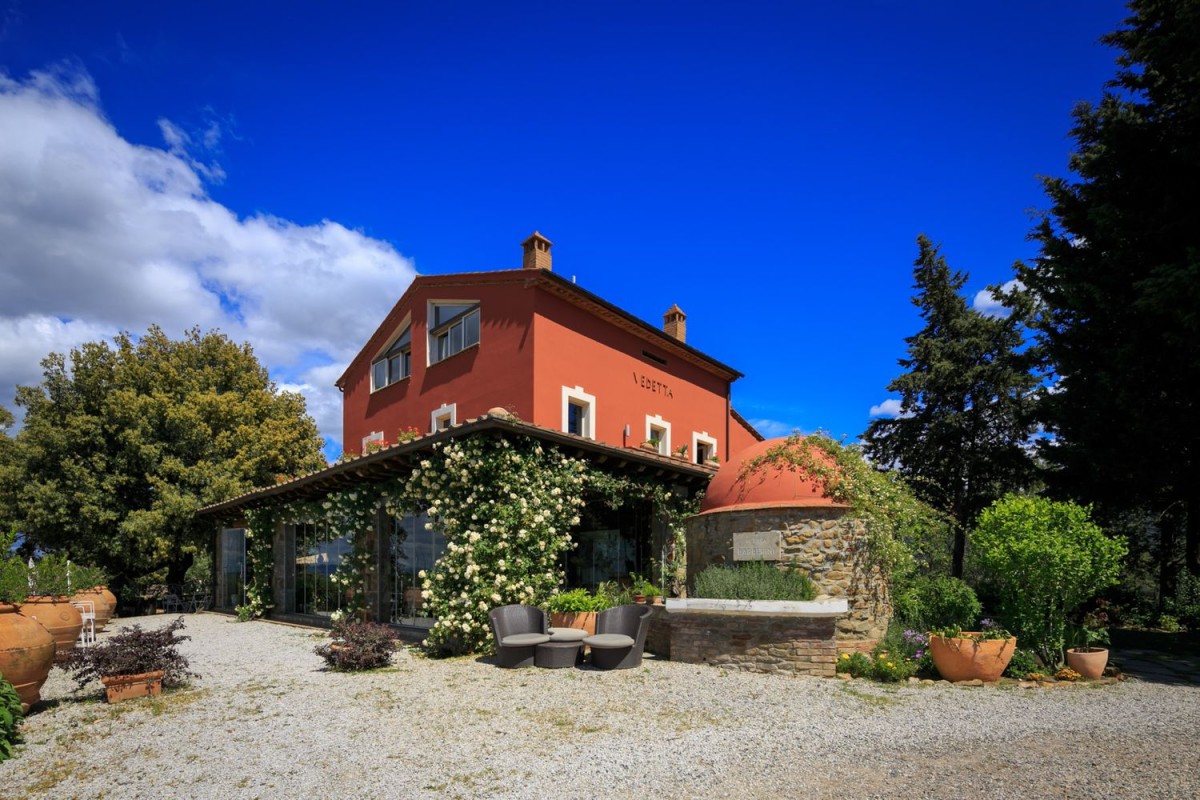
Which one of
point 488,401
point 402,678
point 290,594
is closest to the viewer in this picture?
point 402,678

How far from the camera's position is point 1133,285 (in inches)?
414

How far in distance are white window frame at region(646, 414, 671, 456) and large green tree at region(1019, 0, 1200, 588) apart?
888 cm

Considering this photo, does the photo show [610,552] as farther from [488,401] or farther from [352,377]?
[352,377]

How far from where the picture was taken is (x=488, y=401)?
52.4ft

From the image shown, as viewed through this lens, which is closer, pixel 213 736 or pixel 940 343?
pixel 213 736

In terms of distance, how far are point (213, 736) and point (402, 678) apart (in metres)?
2.61

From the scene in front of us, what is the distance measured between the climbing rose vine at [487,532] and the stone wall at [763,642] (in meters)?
2.33

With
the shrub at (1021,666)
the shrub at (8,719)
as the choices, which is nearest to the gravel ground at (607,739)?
the shrub at (8,719)

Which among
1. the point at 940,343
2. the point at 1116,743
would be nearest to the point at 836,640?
the point at 1116,743

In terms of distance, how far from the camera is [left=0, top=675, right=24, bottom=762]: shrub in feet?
17.6

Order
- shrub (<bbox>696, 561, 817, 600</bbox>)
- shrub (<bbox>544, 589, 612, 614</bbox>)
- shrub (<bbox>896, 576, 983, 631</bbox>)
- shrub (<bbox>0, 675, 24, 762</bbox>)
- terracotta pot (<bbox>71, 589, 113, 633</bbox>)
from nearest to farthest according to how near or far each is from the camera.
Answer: shrub (<bbox>0, 675, 24, 762</bbox>) < shrub (<bbox>696, 561, 817, 600</bbox>) < shrub (<bbox>896, 576, 983, 631</bbox>) < shrub (<bbox>544, 589, 612, 614</bbox>) < terracotta pot (<bbox>71, 589, 113, 633</bbox>)

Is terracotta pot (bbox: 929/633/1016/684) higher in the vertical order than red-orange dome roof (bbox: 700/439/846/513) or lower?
lower

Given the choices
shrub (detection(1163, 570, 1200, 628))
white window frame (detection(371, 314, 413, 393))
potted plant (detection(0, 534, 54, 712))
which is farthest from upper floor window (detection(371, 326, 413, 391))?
shrub (detection(1163, 570, 1200, 628))

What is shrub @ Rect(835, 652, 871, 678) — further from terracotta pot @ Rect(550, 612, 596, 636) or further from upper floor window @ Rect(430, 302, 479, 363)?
upper floor window @ Rect(430, 302, 479, 363)
